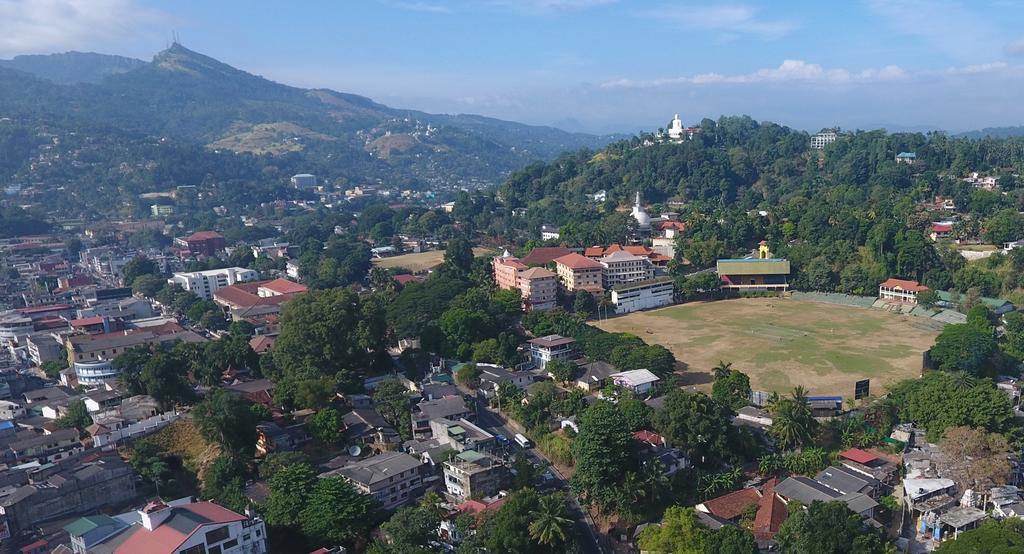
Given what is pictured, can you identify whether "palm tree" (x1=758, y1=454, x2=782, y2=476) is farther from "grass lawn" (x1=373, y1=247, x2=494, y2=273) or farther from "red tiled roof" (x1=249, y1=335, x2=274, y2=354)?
"grass lawn" (x1=373, y1=247, x2=494, y2=273)

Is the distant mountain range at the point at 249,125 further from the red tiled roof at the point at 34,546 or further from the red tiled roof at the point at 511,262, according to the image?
the red tiled roof at the point at 34,546

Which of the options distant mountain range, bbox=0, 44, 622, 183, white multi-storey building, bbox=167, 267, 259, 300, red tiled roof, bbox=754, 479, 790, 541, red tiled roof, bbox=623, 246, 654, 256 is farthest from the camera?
distant mountain range, bbox=0, 44, 622, 183

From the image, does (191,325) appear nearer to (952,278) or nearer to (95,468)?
(95,468)

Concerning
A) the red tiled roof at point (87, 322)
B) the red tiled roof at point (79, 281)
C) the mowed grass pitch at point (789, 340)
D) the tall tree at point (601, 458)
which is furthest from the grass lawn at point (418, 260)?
the tall tree at point (601, 458)

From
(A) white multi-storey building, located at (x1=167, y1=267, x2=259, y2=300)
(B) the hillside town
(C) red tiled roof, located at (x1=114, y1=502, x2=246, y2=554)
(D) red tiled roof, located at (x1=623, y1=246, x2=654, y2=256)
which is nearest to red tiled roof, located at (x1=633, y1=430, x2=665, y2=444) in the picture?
(B) the hillside town

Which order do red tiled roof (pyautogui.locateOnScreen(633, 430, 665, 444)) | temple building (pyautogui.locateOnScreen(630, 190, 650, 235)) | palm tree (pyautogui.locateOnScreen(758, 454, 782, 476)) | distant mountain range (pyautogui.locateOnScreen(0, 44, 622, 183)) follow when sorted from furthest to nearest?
distant mountain range (pyautogui.locateOnScreen(0, 44, 622, 183)), temple building (pyautogui.locateOnScreen(630, 190, 650, 235)), red tiled roof (pyautogui.locateOnScreen(633, 430, 665, 444)), palm tree (pyautogui.locateOnScreen(758, 454, 782, 476))

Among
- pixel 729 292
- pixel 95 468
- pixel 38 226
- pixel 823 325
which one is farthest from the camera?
pixel 38 226

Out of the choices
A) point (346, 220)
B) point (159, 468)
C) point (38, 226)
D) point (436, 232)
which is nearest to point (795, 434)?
point (159, 468)
